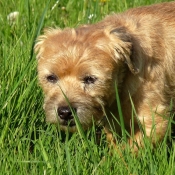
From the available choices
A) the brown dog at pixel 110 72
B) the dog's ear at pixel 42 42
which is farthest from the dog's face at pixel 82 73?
the dog's ear at pixel 42 42

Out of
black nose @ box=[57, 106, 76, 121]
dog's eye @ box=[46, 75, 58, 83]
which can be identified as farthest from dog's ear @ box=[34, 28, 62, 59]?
black nose @ box=[57, 106, 76, 121]

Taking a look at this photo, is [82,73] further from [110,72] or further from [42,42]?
[42,42]

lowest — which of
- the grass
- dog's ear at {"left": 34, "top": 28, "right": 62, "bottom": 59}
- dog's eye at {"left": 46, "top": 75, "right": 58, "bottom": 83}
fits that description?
the grass

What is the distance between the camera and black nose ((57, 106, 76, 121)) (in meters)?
4.06

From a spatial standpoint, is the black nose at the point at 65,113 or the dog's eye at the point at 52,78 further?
the dog's eye at the point at 52,78

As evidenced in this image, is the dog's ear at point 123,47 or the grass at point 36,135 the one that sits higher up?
the dog's ear at point 123,47

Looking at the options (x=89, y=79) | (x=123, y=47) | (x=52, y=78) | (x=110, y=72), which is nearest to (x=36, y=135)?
(x=52, y=78)

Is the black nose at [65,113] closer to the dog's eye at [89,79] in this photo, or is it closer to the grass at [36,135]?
the grass at [36,135]

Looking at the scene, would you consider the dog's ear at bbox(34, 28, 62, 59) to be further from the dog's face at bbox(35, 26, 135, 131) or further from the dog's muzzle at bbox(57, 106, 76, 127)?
the dog's muzzle at bbox(57, 106, 76, 127)

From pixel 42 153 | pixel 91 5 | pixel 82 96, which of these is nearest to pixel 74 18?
pixel 91 5

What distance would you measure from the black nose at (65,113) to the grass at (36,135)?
115 millimetres

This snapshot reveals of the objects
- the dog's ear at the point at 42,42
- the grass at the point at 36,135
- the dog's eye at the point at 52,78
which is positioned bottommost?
the grass at the point at 36,135

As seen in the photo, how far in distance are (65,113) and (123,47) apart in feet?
1.93

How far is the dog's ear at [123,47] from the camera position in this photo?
13.9 ft
